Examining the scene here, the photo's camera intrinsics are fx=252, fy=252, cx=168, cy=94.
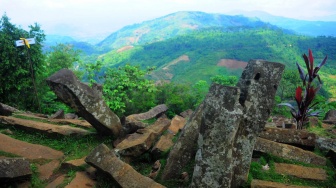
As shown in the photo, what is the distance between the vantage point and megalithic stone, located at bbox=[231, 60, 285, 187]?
4168 millimetres

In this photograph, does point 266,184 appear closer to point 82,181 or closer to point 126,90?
point 82,181

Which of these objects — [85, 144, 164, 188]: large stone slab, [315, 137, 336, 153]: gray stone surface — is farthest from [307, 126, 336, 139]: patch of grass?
[85, 144, 164, 188]: large stone slab

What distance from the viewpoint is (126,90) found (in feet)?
59.1

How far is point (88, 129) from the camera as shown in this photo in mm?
7625

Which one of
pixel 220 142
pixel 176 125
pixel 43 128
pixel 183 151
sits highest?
pixel 220 142

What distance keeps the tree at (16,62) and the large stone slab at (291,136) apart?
16550 mm

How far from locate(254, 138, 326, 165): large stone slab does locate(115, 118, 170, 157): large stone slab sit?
242 cm

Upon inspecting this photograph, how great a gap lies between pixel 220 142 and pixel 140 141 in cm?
265

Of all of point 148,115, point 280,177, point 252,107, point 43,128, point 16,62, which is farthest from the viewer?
point 16,62

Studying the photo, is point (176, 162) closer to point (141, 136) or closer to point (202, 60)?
point (141, 136)

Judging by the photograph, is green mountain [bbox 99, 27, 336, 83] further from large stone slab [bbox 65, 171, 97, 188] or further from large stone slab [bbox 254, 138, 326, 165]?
large stone slab [bbox 254, 138, 326, 165]

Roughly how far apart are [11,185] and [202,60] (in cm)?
9305

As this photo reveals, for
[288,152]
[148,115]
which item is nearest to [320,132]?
[288,152]

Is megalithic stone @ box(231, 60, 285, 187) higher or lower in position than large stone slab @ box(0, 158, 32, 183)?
higher
